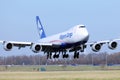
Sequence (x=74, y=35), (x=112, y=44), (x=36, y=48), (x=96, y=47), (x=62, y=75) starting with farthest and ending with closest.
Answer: (x=96, y=47) → (x=112, y=44) → (x=36, y=48) → (x=74, y=35) → (x=62, y=75)

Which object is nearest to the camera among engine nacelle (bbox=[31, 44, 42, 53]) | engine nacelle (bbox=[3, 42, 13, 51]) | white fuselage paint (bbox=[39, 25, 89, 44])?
white fuselage paint (bbox=[39, 25, 89, 44])

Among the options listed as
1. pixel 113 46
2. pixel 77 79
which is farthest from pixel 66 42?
→ pixel 77 79

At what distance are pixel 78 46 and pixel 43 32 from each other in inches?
1018

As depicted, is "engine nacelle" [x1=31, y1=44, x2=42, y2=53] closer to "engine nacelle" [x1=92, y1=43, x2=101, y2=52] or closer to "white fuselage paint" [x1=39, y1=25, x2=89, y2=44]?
"white fuselage paint" [x1=39, y1=25, x2=89, y2=44]

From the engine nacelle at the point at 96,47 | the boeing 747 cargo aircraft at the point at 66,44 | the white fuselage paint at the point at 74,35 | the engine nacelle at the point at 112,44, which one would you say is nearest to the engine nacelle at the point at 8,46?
the boeing 747 cargo aircraft at the point at 66,44

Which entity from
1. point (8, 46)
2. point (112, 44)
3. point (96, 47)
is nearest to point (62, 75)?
point (8, 46)

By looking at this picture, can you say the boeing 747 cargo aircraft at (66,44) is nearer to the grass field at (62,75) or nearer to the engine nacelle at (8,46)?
the engine nacelle at (8,46)

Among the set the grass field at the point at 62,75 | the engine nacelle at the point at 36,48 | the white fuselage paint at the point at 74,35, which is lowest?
the grass field at the point at 62,75

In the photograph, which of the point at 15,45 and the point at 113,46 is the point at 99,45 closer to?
the point at 113,46

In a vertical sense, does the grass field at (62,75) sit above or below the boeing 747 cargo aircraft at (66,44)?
below

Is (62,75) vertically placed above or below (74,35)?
below

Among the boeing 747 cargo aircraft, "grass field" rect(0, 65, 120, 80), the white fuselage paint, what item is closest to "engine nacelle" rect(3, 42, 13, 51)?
the boeing 747 cargo aircraft

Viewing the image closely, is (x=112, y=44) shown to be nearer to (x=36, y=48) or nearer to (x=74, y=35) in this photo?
(x=74, y=35)

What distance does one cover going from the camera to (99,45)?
88.5 m
